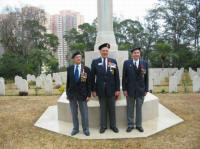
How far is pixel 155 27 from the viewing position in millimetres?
28250

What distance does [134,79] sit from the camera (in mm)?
3078

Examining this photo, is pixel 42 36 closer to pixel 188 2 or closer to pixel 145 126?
pixel 188 2

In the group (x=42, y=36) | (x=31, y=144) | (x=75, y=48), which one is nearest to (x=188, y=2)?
(x=75, y=48)

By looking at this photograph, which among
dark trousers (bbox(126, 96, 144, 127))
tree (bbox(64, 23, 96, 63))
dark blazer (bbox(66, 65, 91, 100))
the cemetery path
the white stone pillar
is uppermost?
tree (bbox(64, 23, 96, 63))

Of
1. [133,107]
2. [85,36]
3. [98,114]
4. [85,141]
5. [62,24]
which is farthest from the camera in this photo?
[62,24]

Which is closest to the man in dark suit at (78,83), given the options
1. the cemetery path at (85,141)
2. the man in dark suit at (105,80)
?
the man in dark suit at (105,80)

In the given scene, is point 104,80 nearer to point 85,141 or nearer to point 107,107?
point 107,107

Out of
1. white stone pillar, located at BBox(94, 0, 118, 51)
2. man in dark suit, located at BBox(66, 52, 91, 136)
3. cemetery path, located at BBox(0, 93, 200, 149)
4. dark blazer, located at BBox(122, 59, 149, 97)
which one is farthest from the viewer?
white stone pillar, located at BBox(94, 0, 118, 51)

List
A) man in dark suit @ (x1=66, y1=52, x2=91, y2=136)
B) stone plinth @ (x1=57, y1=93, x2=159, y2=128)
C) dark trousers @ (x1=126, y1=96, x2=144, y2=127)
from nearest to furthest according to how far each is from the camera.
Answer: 1. man in dark suit @ (x1=66, y1=52, x2=91, y2=136)
2. dark trousers @ (x1=126, y1=96, x2=144, y2=127)
3. stone plinth @ (x1=57, y1=93, x2=159, y2=128)

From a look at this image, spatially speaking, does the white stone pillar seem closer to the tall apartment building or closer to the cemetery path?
the cemetery path

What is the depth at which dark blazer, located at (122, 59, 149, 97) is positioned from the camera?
3.08 meters

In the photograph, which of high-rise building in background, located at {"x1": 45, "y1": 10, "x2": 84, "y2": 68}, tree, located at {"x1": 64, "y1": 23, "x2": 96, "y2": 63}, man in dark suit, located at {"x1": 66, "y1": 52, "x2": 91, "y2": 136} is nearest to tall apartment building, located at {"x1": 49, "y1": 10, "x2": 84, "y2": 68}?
high-rise building in background, located at {"x1": 45, "y1": 10, "x2": 84, "y2": 68}

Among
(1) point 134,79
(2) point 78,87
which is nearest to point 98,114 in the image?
(2) point 78,87

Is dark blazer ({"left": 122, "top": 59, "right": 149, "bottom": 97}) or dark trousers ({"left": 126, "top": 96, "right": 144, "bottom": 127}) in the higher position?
dark blazer ({"left": 122, "top": 59, "right": 149, "bottom": 97})
